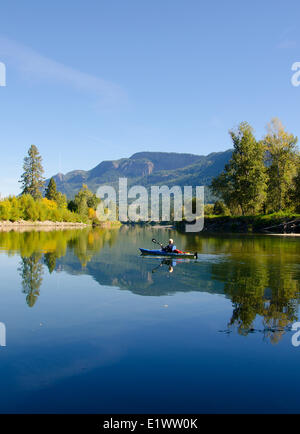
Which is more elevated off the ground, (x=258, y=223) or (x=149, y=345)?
(x=258, y=223)

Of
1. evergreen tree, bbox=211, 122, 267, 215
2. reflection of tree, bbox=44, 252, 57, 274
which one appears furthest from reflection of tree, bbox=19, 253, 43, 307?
evergreen tree, bbox=211, 122, 267, 215

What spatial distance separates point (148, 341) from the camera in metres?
10.3

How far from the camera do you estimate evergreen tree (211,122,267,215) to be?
7938 cm

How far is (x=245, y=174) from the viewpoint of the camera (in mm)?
81688

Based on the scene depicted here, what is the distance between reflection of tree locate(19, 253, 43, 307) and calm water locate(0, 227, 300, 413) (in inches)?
4.0

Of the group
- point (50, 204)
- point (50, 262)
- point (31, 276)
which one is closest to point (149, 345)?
point (31, 276)

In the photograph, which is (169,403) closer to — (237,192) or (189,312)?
(189,312)

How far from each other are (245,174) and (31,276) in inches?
2703

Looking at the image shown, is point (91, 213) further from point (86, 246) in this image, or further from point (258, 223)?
point (86, 246)

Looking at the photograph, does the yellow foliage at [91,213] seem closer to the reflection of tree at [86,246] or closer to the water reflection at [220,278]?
the reflection of tree at [86,246]

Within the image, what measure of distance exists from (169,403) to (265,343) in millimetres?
4316

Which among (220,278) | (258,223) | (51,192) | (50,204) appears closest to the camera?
(220,278)

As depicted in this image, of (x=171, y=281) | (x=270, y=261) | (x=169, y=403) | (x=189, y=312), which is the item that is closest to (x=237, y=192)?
(x=270, y=261)
